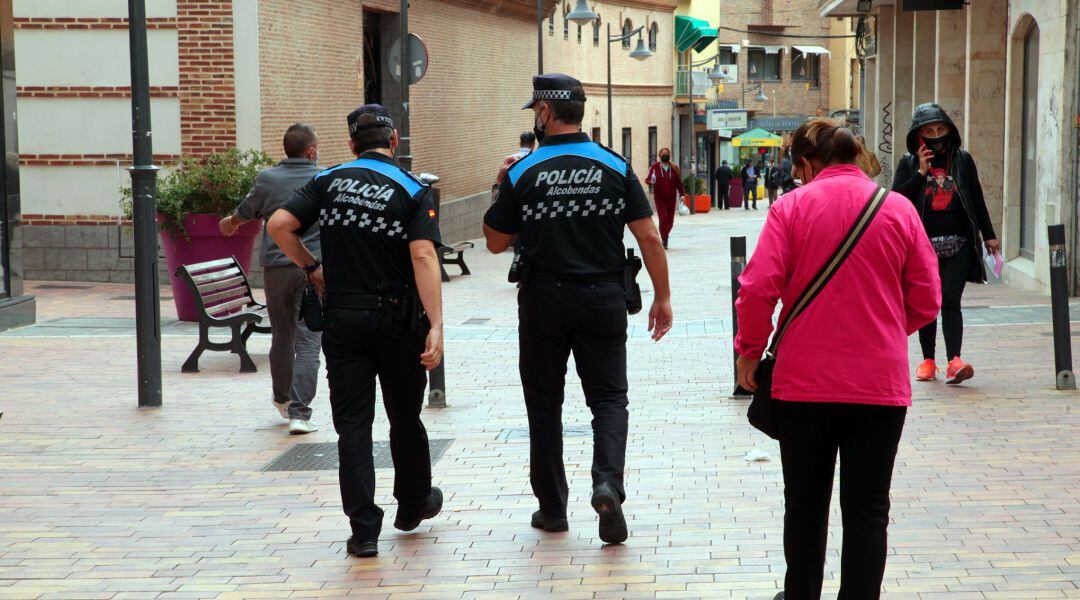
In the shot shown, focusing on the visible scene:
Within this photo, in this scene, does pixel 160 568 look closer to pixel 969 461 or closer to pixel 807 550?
pixel 807 550

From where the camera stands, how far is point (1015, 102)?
17.0 metres

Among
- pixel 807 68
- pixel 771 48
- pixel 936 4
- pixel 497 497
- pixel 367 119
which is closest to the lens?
pixel 367 119

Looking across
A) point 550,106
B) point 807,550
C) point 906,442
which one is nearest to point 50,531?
point 550,106

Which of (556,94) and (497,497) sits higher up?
(556,94)

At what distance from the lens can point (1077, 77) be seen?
Result: 47.4 feet

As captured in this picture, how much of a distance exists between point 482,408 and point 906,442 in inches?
111

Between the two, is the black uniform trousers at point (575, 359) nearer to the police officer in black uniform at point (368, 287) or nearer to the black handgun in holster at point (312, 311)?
the police officer in black uniform at point (368, 287)

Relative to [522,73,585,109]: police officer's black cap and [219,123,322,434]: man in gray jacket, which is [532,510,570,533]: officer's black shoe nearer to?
[522,73,585,109]: police officer's black cap

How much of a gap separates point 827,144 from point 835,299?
0.50 metres

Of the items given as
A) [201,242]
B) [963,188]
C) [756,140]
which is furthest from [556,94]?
[756,140]

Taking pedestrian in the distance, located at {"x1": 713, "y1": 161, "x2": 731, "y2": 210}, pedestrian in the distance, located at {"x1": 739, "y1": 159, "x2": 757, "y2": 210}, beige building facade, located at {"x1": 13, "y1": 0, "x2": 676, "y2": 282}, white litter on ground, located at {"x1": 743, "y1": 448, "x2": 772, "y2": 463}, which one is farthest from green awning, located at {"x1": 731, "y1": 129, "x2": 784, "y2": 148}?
white litter on ground, located at {"x1": 743, "y1": 448, "x2": 772, "y2": 463}

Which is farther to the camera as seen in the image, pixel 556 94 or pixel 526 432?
pixel 526 432

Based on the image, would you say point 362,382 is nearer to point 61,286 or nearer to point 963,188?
point 963,188

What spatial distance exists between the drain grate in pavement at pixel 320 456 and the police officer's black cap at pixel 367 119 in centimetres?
212
